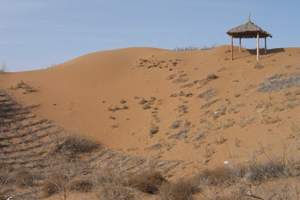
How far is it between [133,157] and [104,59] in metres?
18.3

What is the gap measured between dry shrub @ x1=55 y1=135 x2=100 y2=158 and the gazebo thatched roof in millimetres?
11314

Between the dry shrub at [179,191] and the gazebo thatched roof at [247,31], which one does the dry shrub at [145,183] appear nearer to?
the dry shrub at [179,191]

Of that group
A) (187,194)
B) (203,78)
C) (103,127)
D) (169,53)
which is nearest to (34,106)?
(103,127)

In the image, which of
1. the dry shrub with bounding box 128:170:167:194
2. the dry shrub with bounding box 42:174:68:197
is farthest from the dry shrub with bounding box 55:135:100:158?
the dry shrub with bounding box 128:170:167:194

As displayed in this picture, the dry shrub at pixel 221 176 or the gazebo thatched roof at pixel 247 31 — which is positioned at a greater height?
the gazebo thatched roof at pixel 247 31

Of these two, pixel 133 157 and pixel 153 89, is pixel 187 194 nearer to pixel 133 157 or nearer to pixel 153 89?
pixel 133 157

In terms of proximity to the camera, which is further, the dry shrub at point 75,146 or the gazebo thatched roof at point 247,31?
the gazebo thatched roof at point 247,31

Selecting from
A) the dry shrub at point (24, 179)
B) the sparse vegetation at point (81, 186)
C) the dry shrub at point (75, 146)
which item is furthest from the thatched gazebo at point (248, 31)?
the sparse vegetation at point (81, 186)

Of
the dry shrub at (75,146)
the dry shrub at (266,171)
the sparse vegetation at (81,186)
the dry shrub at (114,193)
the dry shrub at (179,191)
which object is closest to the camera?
the dry shrub at (114,193)

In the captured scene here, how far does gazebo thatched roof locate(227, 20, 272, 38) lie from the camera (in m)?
29.2

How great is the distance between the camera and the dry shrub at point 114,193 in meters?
9.99

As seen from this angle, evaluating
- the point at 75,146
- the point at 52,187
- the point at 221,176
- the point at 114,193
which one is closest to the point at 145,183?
the point at 221,176

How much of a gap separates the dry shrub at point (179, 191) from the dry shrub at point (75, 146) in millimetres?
11164

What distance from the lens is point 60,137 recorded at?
2330cm
